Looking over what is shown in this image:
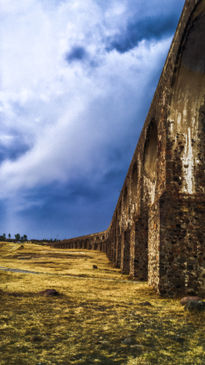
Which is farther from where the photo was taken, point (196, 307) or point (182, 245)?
point (182, 245)

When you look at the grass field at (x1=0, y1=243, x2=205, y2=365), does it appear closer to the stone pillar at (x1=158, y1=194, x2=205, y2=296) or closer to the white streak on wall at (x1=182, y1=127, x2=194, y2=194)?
the stone pillar at (x1=158, y1=194, x2=205, y2=296)

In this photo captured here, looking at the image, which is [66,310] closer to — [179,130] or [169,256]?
[169,256]

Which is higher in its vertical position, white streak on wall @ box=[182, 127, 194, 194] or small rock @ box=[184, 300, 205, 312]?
white streak on wall @ box=[182, 127, 194, 194]

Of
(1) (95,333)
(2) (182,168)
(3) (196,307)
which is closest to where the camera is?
(1) (95,333)

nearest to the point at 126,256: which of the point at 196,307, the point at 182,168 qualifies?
the point at 182,168

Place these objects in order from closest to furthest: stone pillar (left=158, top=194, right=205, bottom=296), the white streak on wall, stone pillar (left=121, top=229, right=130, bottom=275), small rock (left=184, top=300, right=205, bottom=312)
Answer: small rock (left=184, top=300, right=205, bottom=312) → stone pillar (left=158, top=194, right=205, bottom=296) → the white streak on wall → stone pillar (left=121, top=229, right=130, bottom=275)

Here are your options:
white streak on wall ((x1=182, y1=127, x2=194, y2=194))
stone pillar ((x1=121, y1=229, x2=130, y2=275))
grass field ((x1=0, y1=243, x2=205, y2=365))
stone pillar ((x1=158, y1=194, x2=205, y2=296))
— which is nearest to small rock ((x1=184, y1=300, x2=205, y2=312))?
grass field ((x1=0, y1=243, x2=205, y2=365))

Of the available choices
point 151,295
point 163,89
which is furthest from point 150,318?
point 163,89

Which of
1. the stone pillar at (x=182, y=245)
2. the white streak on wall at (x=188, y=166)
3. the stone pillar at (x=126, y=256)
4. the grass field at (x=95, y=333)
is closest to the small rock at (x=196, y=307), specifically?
the grass field at (x=95, y=333)

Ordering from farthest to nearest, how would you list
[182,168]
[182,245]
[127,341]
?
[182,168], [182,245], [127,341]

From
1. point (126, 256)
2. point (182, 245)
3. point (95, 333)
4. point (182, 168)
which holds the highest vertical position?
point (182, 168)

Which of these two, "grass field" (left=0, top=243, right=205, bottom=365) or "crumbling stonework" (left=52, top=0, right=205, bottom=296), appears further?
"crumbling stonework" (left=52, top=0, right=205, bottom=296)

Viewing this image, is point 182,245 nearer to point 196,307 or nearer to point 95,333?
point 196,307

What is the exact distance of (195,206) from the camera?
269 inches
